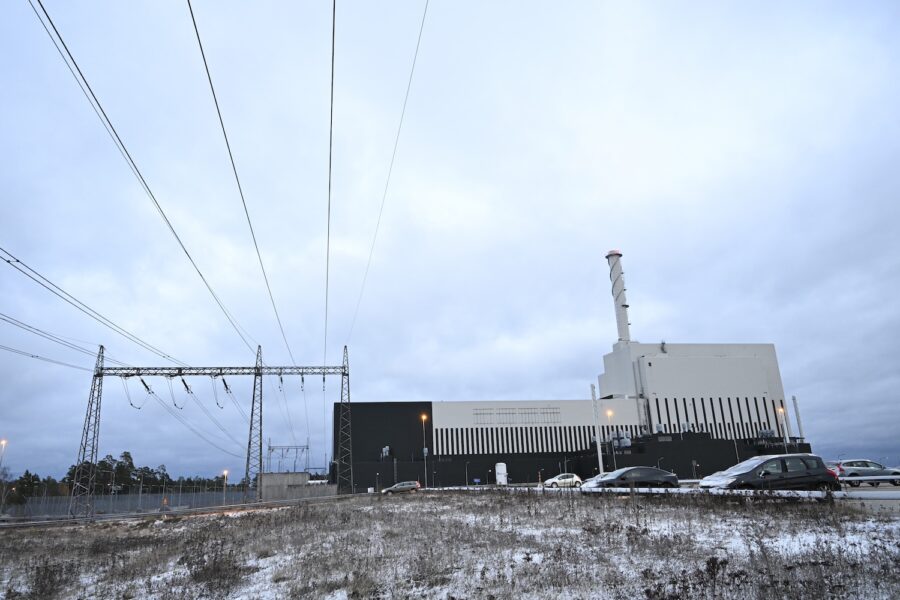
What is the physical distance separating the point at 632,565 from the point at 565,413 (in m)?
77.7

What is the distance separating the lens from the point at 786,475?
1834 cm

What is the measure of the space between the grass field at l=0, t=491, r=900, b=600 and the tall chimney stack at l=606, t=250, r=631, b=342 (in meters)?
73.3

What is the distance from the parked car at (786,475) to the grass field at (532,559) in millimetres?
2766

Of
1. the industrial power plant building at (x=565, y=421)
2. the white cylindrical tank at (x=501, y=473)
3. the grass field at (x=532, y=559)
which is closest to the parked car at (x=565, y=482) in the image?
the grass field at (x=532, y=559)

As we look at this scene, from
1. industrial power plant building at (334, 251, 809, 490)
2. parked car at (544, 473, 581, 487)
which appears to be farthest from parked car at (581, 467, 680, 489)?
industrial power plant building at (334, 251, 809, 490)

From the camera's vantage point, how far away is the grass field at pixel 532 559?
836 centimetres

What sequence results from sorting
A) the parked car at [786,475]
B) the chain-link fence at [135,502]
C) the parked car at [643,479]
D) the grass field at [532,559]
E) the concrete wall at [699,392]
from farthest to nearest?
the concrete wall at [699,392]
the chain-link fence at [135,502]
the parked car at [643,479]
the parked car at [786,475]
the grass field at [532,559]

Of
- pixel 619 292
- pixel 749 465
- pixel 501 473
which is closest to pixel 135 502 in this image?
pixel 501 473

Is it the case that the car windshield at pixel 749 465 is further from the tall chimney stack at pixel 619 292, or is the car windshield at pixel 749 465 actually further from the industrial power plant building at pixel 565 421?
the tall chimney stack at pixel 619 292

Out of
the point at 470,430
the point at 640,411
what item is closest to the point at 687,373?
the point at 640,411

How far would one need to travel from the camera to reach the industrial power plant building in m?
78.6

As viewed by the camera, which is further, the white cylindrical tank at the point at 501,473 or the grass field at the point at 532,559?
the white cylindrical tank at the point at 501,473

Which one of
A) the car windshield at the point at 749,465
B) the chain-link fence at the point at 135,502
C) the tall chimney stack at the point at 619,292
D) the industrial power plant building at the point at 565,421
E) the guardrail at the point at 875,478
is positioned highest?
the tall chimney stack at the point at 619,292

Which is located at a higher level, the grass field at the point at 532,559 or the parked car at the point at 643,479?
the parked car at the point at 643,479
